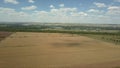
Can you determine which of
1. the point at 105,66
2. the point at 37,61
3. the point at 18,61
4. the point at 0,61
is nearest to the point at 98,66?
the point at 105,66

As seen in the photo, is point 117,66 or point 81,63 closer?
point 117,66

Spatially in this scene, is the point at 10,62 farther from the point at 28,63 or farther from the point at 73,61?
the point at 73,61

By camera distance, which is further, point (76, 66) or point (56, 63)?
point (56, 63)

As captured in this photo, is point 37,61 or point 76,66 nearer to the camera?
point 76,66

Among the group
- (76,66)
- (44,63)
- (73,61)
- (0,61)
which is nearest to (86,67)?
(76,66)

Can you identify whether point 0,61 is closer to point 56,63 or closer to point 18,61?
point 18,61

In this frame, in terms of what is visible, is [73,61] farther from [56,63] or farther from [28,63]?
[28,63]

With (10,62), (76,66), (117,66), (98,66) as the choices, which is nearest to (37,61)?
(10,62)
